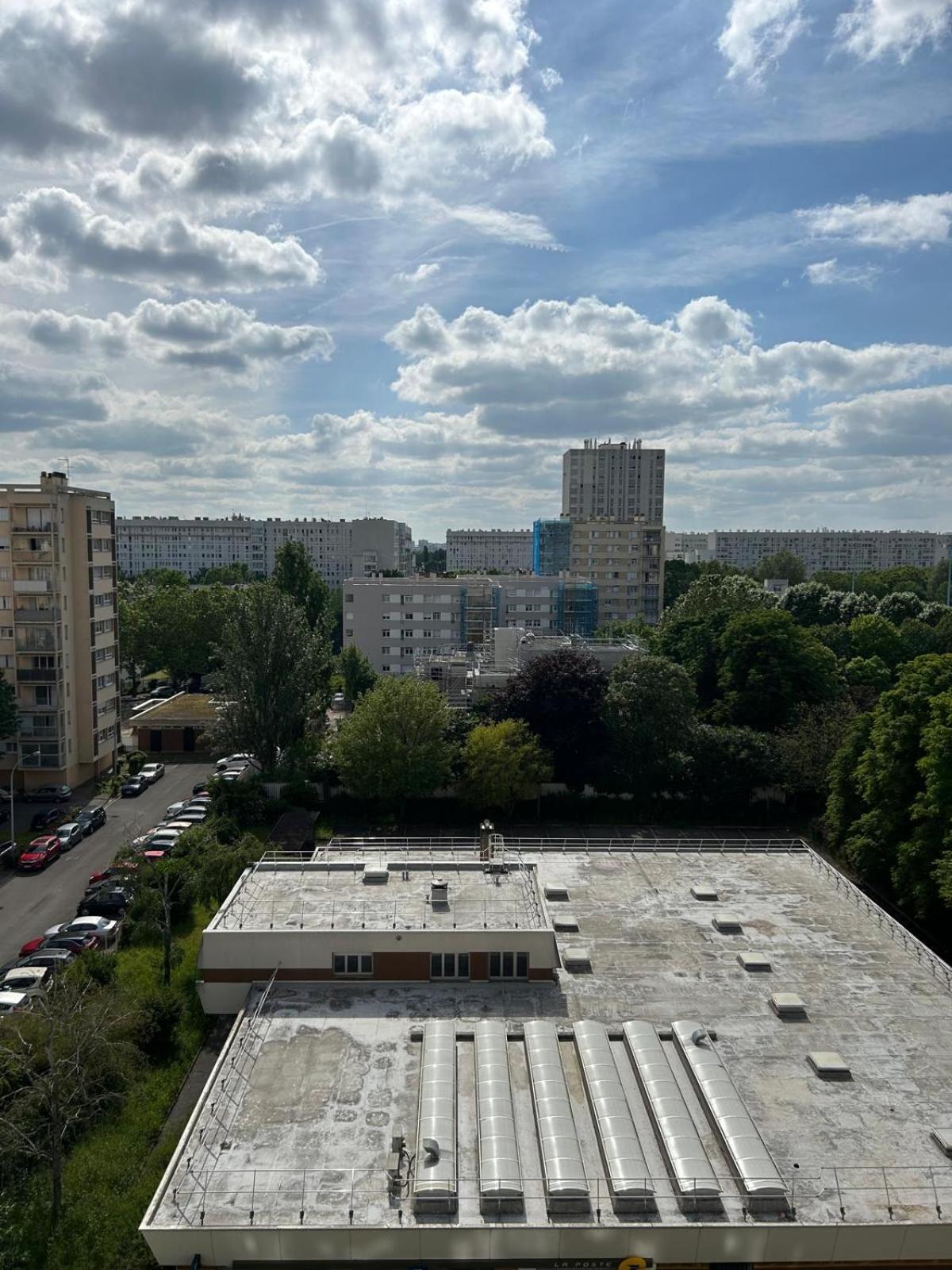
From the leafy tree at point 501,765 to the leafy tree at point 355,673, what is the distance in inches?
974

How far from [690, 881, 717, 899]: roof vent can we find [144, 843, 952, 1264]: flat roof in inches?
7.9

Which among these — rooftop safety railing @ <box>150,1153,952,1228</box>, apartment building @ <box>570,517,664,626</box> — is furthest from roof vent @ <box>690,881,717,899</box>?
apartment building @ <box>570,517,664,626</box>

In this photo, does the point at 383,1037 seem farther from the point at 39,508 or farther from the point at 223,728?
the point at 39,508

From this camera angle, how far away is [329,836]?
144ft

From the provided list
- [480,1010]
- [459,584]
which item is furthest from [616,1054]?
[459,584]

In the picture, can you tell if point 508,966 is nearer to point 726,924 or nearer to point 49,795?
point 726,924

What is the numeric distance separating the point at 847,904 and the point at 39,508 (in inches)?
1737

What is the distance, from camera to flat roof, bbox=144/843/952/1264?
1553 cm

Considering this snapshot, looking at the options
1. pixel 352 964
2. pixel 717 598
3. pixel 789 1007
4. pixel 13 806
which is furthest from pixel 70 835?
pixel 717 598

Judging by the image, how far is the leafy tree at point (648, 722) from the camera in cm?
4594

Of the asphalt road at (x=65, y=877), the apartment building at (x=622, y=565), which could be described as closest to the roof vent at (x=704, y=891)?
the asphalt road at (x=65, y=877)

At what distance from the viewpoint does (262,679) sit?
47.0 meters

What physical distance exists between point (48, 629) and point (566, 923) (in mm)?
35755

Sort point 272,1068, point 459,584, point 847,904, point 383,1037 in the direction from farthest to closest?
point 459,584, point 847,904, point 383,1037, point 272,1068
